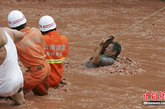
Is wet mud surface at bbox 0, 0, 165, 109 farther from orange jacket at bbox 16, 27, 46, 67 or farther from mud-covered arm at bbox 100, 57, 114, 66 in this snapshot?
orange jacket at bbox 16, 27, 46, 67

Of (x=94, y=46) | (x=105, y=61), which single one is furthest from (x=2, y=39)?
(x=94, y=46)

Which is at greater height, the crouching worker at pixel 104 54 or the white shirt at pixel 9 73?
the white shirt at pixel 9 73

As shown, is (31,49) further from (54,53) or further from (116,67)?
(116,67)

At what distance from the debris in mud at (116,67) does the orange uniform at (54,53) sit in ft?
4.30

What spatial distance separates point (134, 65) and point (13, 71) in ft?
11.6

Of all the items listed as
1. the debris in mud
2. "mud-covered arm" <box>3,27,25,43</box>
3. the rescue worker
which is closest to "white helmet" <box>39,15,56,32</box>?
the rescue worker

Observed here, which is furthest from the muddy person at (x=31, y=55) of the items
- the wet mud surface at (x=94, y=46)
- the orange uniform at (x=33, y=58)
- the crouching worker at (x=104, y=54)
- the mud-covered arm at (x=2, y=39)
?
the crouching worker at (x=104, y=54)

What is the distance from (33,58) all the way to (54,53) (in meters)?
0.66

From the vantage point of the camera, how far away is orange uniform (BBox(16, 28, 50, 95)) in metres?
5.29

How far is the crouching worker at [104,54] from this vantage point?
739cm

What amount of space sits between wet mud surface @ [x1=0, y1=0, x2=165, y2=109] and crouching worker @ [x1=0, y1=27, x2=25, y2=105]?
17 centimetres

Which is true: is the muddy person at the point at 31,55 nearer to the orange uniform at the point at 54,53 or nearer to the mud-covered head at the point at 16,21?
the mud-covered head at the point at 16,21

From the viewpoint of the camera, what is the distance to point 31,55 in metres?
5.30

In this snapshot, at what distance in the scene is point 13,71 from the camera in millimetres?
4750
